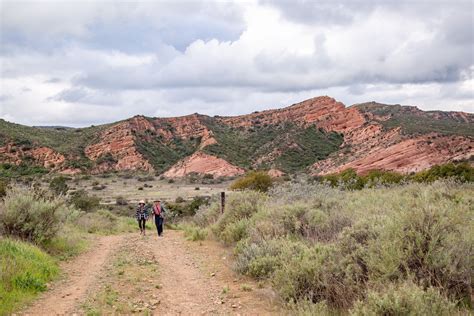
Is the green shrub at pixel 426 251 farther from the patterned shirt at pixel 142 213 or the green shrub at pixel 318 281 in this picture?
the patterned shirt at pixel 142 213

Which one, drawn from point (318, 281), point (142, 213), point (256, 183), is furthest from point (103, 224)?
point (318, 281)

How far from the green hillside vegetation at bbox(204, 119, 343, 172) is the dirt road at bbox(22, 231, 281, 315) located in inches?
1844

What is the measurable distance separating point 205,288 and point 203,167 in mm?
55013

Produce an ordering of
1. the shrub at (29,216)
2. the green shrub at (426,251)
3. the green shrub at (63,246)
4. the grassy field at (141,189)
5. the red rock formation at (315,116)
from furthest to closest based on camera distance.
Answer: the red rock formation at (315,116), the grassy field at (141,189), the green shrub at (63,246), the shrub at (29,216), the green shrub at (426,251)

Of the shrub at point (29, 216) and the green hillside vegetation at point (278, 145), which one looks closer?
the shrub at point (29, 216)

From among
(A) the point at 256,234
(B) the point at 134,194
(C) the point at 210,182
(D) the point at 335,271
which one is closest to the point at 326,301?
(D) the point at 335,271

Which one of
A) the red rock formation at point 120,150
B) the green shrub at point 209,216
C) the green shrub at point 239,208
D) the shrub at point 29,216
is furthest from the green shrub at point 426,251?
the red rock formation at point 120,150

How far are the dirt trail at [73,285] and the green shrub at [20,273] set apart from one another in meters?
0.23

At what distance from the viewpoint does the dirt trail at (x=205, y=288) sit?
757 cm

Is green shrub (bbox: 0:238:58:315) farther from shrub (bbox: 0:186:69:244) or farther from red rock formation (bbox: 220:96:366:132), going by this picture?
red rock formation (bbox: 220:96:366:132)

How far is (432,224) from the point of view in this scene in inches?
256

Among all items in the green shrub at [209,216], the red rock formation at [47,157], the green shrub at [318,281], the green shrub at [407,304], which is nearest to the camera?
the green shrub at [407,304]

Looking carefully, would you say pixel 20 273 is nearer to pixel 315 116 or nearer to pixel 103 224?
pixel 103 224

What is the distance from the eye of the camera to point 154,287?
895 cm
